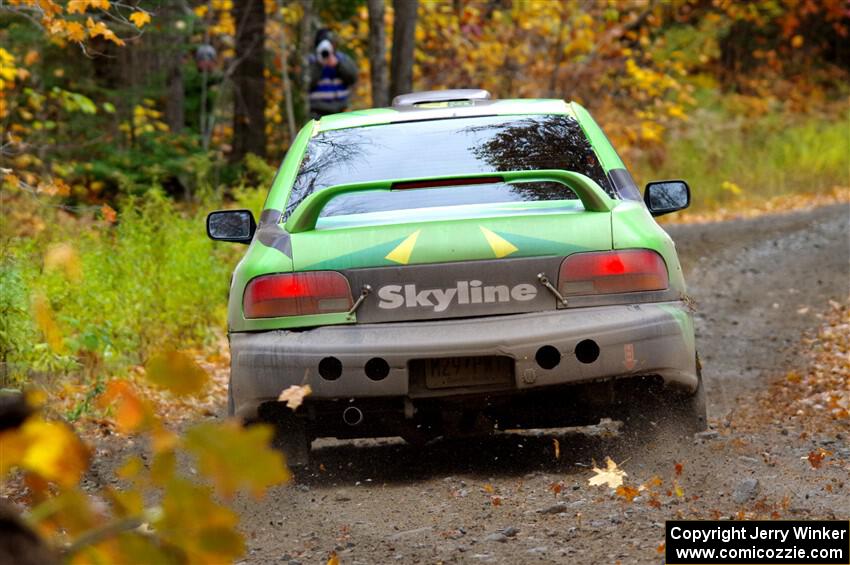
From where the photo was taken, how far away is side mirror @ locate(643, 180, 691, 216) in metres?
6.25

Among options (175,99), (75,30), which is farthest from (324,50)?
(75,30)

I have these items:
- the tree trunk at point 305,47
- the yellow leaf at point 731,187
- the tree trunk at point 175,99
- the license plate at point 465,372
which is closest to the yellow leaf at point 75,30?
the license plate at point 465,372

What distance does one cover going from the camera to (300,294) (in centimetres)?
521

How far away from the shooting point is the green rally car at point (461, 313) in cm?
507

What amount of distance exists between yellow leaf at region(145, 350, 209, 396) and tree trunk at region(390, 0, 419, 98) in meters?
15.3

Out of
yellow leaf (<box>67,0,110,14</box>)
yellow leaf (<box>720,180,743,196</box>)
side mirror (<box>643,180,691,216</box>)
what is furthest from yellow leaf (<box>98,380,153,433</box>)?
yellow leaf (<box>720,180,743,196</box>)

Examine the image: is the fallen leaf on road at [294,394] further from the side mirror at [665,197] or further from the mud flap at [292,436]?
the side mirror at [665,197]

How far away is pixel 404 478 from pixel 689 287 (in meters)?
9.13

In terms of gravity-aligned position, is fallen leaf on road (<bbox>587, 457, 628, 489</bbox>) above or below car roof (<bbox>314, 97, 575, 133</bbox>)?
below

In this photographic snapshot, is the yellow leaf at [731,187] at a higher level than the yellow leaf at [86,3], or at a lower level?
lower

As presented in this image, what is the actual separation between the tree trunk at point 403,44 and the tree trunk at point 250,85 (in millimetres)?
4635

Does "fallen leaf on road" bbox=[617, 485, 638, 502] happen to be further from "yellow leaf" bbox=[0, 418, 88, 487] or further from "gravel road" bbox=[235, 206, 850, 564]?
"yellow leaf" bbox=[0, 418, 88, 487]

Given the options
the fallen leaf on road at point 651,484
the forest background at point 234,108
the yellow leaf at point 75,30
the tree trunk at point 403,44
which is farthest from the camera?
the tree trunk at point 403,44

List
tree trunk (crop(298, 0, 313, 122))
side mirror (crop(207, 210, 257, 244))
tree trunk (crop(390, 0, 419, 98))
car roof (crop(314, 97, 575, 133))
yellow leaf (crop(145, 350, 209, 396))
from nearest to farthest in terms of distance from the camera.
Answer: yellow leaf (crop(145, 350, 209, 396))
side mirror (crop(207, 210, 257, 244))
car roof (crop(314, 97, 575, 133))
tree trunk (crop(390, 0, 419, 98))
tree trunk (crop(298, 0, 313, 122))
